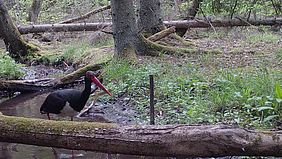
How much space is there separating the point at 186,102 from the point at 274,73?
1550 millimetres

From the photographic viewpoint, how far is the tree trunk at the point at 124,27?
10.0 meters

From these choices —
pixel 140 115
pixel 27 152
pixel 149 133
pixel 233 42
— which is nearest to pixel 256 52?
pixel 233 42

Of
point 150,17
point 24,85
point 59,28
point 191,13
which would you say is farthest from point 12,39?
point 191,13

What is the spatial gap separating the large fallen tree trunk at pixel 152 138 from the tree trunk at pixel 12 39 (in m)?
9.28

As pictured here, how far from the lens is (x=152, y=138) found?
12.3ft

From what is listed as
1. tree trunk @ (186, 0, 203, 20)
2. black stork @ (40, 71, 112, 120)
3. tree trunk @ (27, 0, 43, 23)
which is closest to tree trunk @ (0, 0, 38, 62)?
tree trunk @ (186, 0, 203, 20)

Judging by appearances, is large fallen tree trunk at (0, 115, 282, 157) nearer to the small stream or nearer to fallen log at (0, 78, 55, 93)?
A: the small stream

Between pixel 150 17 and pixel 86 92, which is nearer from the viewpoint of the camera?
pixel 86 92

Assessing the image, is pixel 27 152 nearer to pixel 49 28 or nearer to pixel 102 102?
pixel 102 102

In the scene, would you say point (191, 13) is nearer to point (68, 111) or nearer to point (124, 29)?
point (124, 29)

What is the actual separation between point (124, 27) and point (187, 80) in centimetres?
279

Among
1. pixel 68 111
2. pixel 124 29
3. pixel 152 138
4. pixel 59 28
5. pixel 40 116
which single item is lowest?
pixel 59 28

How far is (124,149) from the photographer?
12.5 feet

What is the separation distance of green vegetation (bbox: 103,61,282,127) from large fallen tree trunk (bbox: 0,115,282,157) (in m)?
1.84
